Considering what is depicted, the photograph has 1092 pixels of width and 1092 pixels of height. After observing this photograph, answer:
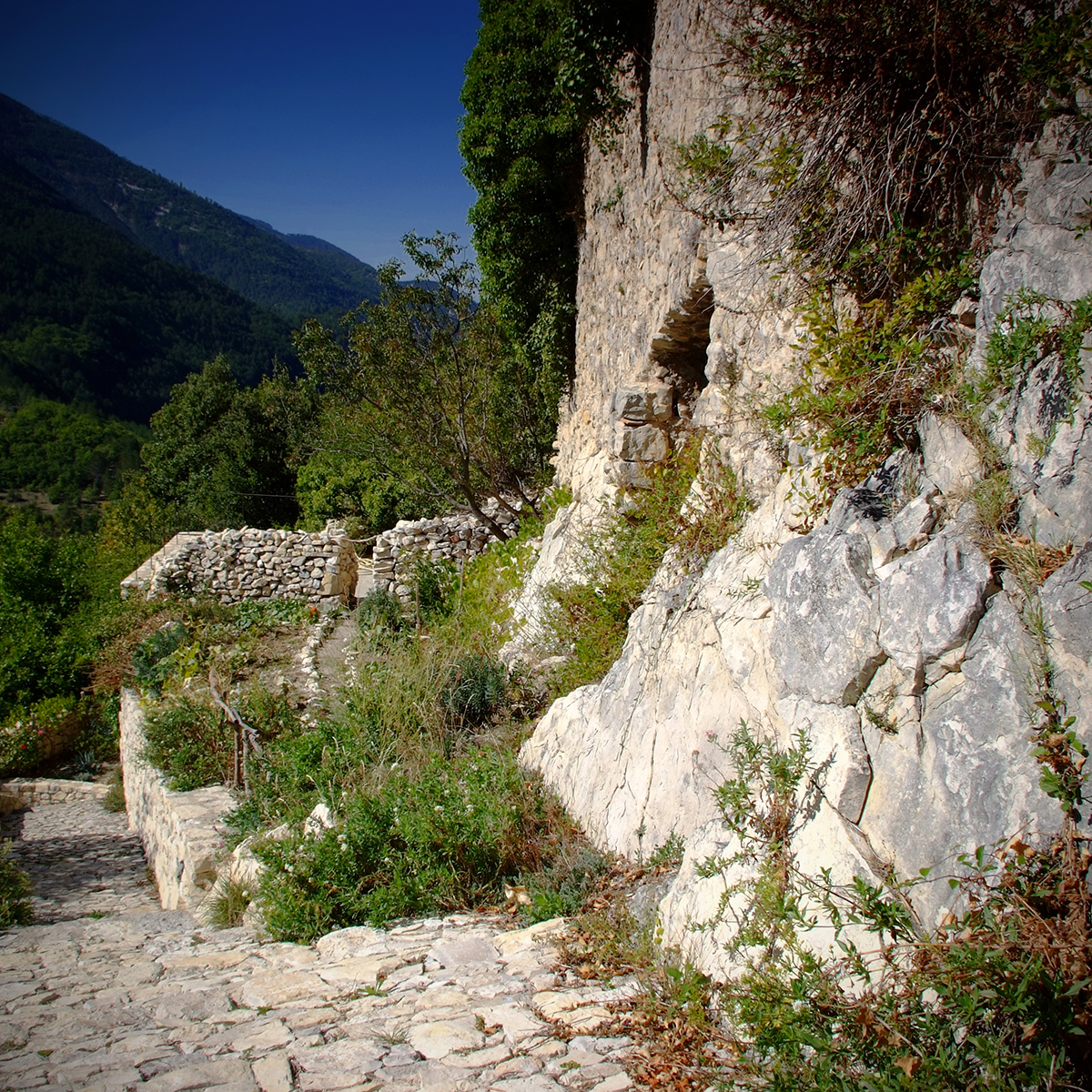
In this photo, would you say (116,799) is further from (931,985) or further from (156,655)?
(931,985)

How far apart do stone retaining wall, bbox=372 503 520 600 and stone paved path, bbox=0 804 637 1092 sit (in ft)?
31.2

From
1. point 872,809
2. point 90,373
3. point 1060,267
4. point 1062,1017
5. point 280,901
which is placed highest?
point 90,373

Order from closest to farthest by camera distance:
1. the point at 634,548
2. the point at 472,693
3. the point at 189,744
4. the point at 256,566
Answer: the point at 634,548 < the point at 472,693 < the point at 189,744 < the point at 256,566

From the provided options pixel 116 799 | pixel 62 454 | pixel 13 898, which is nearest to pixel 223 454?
pixel 116 799

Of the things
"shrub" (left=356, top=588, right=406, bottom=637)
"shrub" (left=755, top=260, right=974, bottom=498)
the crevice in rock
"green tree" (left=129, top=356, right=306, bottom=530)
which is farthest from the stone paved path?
"green tree" (left=129, top=356, right=306, bottom=530)

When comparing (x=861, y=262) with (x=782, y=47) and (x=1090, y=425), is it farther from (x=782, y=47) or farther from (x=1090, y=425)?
(x=1090, y=425)

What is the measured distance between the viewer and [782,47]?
4.07 m

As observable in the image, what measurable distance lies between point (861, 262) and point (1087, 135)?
3.49 feet

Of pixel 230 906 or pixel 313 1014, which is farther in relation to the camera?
pixel 230 906

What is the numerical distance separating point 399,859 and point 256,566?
38.6 ft

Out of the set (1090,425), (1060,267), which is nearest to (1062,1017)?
(1090,425)

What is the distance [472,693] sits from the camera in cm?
667

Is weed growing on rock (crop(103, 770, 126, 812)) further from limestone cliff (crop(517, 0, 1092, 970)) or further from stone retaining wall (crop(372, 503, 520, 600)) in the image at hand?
limestone cliff (crop(517, 0, 1092, 970))

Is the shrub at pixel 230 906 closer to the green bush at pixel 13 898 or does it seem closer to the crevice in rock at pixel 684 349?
the green bush at pixel 13 898
